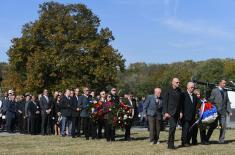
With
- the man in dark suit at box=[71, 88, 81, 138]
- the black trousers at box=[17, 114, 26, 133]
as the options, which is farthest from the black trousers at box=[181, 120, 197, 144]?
the black trousers at box=[17, 114, 26, 133]

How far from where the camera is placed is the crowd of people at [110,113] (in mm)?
15320

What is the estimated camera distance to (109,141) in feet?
60.1

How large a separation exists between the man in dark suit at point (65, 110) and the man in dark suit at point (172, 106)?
7283 mm

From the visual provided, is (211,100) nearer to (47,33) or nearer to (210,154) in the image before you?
(210,154)

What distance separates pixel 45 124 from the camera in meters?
23.6

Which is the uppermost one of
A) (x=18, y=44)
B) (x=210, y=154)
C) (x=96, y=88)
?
(x=18, y=44)

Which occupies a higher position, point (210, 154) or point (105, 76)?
point (105, 76)

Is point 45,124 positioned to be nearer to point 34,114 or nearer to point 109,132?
point 34,114

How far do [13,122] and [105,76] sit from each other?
92.7 ft

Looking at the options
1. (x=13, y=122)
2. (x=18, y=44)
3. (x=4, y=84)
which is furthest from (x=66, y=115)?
(x=4, y=84)

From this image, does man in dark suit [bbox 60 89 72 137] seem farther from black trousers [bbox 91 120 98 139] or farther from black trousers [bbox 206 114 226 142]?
black trousers [bbox 206 114 226 142]

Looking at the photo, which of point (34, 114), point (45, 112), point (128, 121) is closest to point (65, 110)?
point (45, 112)

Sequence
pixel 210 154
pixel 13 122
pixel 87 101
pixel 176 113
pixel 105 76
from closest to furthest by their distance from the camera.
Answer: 1. pixel 210 154
2. pixel 176 113
3. pixel 87 101
4. pixel 13 122
5. pixel 105 76

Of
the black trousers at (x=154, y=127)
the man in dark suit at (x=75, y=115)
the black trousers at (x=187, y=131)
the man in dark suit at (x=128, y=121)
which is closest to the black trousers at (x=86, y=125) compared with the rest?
the man in dark suit at (x=75, y=115)
